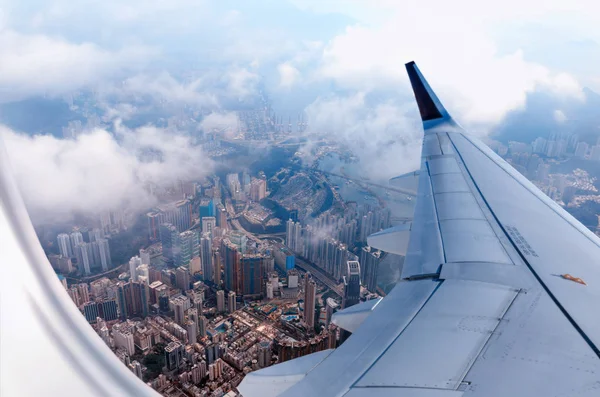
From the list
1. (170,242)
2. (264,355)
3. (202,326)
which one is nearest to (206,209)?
(170,242)

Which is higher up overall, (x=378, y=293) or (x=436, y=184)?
(x=436, y=184)

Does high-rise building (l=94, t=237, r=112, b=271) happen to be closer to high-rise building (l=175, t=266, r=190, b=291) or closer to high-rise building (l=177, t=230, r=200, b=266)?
high-rise building (l=177, t=230, r=200, b=266)

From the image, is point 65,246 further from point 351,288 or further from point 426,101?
point 426,101

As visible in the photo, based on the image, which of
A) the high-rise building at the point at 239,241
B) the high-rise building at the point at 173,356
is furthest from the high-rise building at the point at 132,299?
the high-rise building at the point at 239,241

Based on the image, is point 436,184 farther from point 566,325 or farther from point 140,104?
point 140,104

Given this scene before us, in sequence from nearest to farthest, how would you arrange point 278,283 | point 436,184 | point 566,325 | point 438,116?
point 566,325 < point 436,184 < point 438,116 < point 278,283

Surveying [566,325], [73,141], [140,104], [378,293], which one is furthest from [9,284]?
[140,104]

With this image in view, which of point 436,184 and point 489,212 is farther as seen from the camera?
point 436,184

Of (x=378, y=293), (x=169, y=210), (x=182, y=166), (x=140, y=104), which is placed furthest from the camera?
(x=140, y=104)
